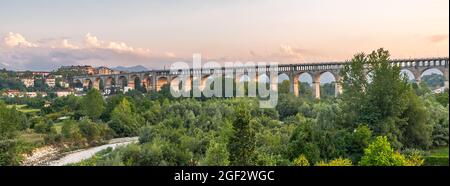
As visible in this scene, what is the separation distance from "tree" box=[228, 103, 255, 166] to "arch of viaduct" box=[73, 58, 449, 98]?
1407cm

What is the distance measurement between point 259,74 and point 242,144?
26758 millimetres

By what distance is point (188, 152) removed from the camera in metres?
11.6

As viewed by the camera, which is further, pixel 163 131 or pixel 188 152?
pixel 163 131

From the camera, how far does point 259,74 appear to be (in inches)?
1416

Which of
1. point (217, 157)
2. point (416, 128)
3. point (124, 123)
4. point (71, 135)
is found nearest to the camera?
point (217, 157)

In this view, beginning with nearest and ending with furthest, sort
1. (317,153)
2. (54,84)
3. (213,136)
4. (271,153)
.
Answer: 1. (317,153)
2. (271,153)
3. (213,136)
4. (54,84)

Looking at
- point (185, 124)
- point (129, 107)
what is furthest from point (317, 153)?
point (129, 107)

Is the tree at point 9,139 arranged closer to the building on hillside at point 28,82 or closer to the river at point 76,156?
the river at point 76,156

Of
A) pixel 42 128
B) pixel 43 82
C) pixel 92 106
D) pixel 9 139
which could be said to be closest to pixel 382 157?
pixel 9 139

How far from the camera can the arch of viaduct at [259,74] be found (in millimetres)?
30203

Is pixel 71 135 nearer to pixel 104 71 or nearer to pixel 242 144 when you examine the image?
pixel 242 144

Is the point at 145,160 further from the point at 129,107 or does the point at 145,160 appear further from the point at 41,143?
the point at 129,107
